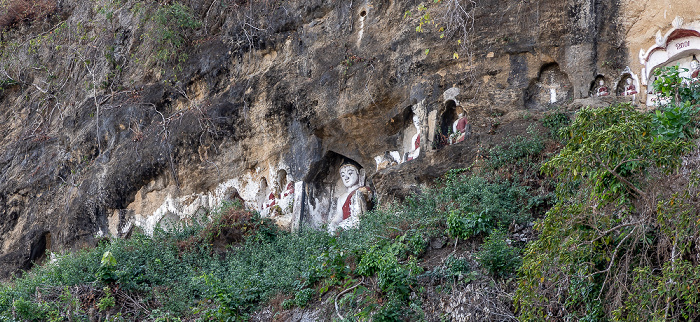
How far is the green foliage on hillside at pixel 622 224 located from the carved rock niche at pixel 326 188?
587 cm

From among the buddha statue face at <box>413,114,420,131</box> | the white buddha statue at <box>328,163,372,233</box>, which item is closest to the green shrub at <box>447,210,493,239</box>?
the buddha statue face at <box>413,114,420,131</box>

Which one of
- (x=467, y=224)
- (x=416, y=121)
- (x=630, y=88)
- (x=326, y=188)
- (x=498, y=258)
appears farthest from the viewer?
(x=326, y=188)

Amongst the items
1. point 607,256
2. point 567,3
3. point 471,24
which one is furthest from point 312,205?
point 607,256

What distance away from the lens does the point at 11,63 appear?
63.1ft

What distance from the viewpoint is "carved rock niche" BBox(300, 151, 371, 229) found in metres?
12.5

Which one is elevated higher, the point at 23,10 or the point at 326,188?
the point at 23,10

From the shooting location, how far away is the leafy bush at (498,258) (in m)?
8.06

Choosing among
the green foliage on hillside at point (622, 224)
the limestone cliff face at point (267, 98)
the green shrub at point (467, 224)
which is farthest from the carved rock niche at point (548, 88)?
the green foliage on hillside at point (622, 224)

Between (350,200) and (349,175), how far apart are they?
1.54ft

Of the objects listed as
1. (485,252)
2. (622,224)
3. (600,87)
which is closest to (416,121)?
(600,87)

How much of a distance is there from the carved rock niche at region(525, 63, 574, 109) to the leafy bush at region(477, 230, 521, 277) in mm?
3124

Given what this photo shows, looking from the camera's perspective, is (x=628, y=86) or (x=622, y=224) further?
(x=628, y=86)

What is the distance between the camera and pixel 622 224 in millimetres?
6266

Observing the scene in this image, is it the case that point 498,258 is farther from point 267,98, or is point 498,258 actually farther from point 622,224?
point 267,98
